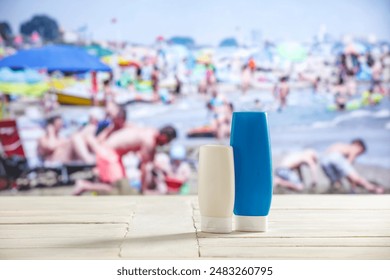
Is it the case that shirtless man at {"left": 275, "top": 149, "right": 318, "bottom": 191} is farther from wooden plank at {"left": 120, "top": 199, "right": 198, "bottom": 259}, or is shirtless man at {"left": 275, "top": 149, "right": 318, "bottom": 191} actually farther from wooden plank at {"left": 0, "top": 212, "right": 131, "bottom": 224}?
wooden plank at {"left": 0, "top": 212, "right": 131, "bottom": 224}

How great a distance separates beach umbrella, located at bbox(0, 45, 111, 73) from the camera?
174 inches

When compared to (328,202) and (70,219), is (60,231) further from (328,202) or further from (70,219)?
(328,202)

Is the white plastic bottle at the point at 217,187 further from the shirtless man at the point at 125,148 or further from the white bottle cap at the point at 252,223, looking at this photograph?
the shirtless man at the point at 125,148

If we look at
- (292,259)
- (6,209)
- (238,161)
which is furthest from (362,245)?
(6,209)

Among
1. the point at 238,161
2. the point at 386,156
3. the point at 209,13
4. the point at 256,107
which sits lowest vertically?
the point at 386,156

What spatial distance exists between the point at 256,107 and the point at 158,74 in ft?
2.31

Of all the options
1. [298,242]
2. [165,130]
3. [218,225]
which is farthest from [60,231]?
[165,130]

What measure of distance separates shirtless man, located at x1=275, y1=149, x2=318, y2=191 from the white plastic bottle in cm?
274

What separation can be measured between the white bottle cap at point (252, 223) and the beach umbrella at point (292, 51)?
289cm

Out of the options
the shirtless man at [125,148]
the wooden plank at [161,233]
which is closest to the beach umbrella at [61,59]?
the shirtless man at [125,148]

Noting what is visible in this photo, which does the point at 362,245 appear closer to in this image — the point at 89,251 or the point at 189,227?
the point at 189,227

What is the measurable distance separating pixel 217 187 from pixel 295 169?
9.17 feet

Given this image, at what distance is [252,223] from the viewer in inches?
69.6

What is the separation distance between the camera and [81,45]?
441cm
